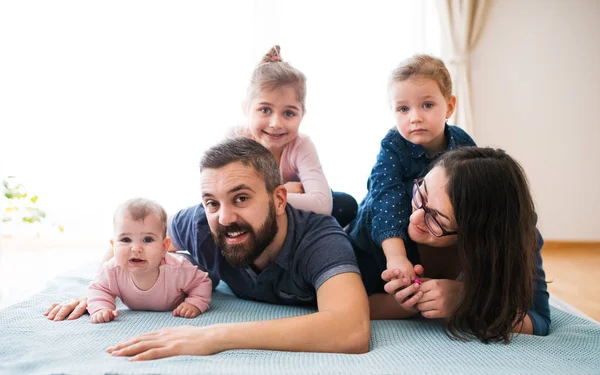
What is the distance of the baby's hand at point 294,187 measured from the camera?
244cm

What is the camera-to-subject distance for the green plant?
5.43 m

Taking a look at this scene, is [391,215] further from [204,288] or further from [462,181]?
[204,288]

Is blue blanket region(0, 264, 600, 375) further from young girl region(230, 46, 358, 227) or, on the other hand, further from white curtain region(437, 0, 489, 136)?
white curtain region(437, 0, 489, 136)

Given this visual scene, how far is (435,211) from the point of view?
1812mm

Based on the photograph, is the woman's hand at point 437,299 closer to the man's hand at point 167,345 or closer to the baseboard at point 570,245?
the man's hand at point 167,345

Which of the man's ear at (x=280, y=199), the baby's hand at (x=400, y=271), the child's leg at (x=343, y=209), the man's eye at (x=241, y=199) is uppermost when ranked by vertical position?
the man's eye at (x=241, y=199)

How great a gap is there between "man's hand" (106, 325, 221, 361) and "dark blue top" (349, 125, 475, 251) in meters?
0.79

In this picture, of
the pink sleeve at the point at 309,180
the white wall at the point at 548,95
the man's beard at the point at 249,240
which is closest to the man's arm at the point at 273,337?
the man's beard at the point at 249,240

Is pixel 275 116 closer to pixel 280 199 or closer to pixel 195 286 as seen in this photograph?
pixel 280 199

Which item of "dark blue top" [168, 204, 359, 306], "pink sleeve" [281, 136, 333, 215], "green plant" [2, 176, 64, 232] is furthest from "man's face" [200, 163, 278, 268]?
"green plant" [2, 176, 64, 232]

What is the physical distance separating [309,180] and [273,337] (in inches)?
36.8

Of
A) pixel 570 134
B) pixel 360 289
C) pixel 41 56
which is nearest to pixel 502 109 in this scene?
pixel 570 134

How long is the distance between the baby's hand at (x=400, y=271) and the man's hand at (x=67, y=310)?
3.63ft

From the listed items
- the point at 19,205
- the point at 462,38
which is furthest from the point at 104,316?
the point at 462,38
